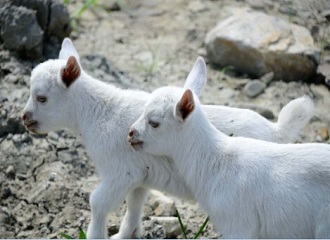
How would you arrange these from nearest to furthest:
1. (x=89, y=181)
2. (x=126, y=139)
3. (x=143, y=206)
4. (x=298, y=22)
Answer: (x=126, y=139), (x=143, y=206), (x=89, y=181), (x=298, y=22)

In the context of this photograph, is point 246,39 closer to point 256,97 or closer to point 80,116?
point 256,97

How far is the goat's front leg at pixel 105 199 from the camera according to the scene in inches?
290

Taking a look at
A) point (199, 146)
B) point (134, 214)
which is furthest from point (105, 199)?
point (199, 146)

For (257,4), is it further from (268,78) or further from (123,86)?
(123,86)

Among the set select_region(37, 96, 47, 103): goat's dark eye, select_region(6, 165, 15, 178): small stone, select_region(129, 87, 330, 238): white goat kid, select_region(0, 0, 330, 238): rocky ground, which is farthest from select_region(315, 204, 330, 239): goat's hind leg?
select_region(6, 165, 15, 178): small stone

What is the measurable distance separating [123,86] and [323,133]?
218 centimetres

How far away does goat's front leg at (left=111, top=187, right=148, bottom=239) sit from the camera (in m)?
7.84

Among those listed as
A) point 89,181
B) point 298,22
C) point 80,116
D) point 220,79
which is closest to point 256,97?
point 220,79

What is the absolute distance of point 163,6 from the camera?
1158 centimetres

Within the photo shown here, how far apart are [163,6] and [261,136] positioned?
448 cm

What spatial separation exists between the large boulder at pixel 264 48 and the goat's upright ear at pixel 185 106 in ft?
10.8

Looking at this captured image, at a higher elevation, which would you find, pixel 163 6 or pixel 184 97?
pixel 184 97

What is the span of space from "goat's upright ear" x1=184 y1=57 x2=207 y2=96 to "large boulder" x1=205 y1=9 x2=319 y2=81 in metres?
2.56

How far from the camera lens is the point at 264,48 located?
10.1 metres
